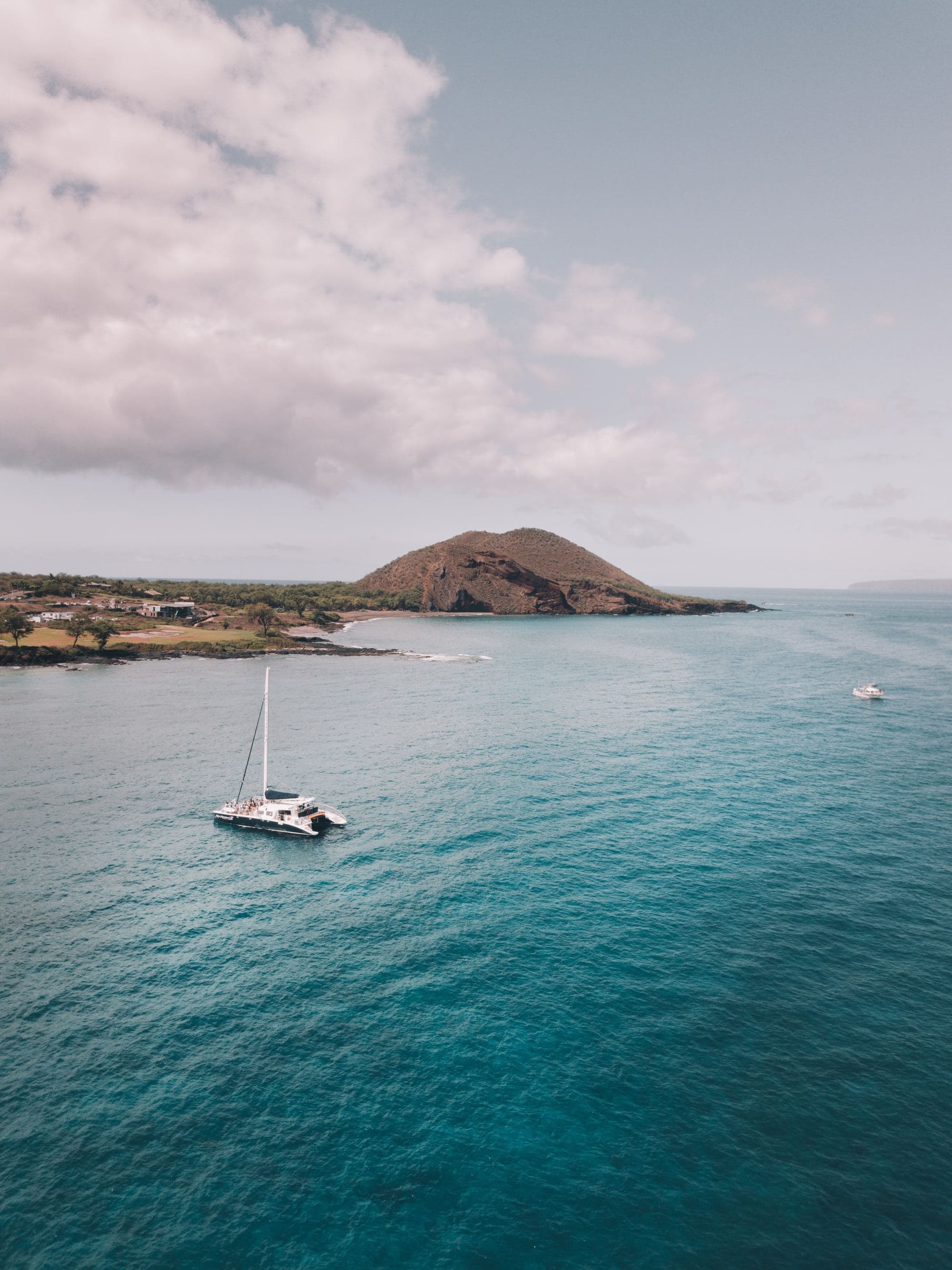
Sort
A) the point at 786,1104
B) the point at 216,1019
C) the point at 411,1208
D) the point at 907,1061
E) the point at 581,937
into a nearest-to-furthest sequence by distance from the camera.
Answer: the point at 411,1208 → the point at 786,1104 → the point at 907,1061 → the point at 216,1019 → the point at 581,937

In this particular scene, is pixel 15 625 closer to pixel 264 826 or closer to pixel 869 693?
pixel 264 826

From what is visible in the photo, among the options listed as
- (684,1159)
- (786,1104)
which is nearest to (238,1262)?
(684,1159)

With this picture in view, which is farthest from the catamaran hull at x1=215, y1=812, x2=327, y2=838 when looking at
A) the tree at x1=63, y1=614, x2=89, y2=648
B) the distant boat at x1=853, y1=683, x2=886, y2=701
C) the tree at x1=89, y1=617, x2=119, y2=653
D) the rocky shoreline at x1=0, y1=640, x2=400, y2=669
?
the tree at x1=63, y1=614, x2=89, y2=648

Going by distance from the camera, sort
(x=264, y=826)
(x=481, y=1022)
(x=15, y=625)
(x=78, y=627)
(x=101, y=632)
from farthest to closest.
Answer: (x=78, y=627) < (x=101, y=632) < (x=15, y=625) < (x=264, y=826) < (x=481, y=1022)

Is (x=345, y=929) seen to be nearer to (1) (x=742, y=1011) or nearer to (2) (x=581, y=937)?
(2) (x=581, y=937)

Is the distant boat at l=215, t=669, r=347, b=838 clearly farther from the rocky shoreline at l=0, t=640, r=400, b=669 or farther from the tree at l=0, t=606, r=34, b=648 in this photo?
the tree at l=0, t=606, r=34, b=648

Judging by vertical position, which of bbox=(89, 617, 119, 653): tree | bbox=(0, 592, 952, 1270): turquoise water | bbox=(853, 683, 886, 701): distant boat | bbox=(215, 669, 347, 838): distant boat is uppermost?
bbox=(89, 617, 119, 653): tree

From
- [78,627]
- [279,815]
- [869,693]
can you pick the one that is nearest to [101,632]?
[78,627]
